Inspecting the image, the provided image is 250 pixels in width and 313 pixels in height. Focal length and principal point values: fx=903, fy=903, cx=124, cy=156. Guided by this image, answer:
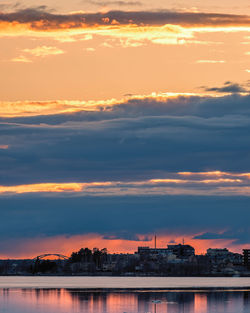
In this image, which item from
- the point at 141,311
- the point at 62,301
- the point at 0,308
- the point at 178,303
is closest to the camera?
the point at 141,311

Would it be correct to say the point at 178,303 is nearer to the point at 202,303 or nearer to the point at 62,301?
the point at 202,303

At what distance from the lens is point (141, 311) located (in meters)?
119

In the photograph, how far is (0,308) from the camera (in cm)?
12675

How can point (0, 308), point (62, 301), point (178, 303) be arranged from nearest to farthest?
point (0, 308) → point (178, 303) → point (62, 301)

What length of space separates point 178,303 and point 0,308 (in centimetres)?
2759

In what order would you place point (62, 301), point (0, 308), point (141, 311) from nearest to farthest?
point (141, 311) → point (0, 308) → point (62, 301)

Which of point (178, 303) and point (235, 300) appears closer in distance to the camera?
point (178, 303)

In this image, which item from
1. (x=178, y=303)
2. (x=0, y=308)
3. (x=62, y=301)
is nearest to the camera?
(x=0, y=308)

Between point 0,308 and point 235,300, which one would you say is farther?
point 235,300

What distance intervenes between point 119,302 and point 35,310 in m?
20.3

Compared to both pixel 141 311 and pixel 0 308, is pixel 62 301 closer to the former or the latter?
pixel 0 308

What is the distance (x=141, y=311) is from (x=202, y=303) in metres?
21.6

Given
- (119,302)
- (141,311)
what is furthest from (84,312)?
(119,302)

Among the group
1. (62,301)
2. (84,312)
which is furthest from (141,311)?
(62,301)
